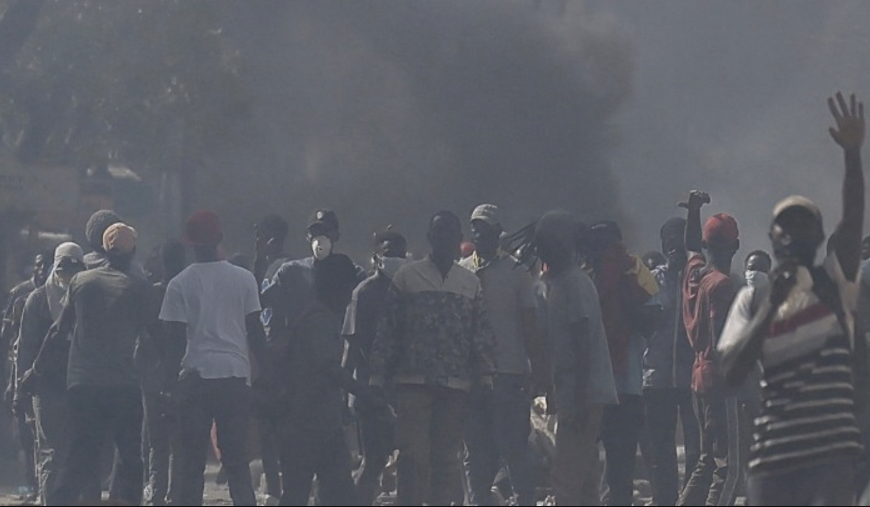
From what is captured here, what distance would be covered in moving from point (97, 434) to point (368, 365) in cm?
151

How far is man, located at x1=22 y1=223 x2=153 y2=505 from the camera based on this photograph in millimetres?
9742

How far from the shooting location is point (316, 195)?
1047 inches

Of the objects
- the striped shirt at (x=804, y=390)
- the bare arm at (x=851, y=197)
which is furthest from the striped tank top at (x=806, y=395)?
the bare arm at (x=851, y=197)

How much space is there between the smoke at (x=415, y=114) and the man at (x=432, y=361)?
53.6 ft

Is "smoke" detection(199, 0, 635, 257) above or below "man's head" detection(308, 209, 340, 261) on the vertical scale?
above

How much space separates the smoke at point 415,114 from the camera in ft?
85.6

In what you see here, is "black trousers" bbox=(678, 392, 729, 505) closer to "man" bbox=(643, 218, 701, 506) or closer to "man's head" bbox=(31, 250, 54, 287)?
"man" bbox=(643, 218, 701, 506)

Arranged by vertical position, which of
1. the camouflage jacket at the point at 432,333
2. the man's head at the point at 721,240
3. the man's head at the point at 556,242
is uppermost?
the man's head at the point at 721,240

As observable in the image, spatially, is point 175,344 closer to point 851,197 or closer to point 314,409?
point 314,409

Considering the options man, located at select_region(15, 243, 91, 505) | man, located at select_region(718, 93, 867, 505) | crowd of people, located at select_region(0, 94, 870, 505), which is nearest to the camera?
man, located at select_region(718, 93, 867, 505)

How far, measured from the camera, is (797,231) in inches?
256

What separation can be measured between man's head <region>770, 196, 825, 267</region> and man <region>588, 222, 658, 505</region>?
3.32 m

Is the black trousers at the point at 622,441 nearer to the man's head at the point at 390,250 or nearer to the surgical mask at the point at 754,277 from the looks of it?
the man's head at the point at 390,250

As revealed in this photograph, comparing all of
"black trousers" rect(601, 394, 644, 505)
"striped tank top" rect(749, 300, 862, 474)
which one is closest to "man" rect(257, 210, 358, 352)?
"black trousers" rect(601, 394, 644, 505)
